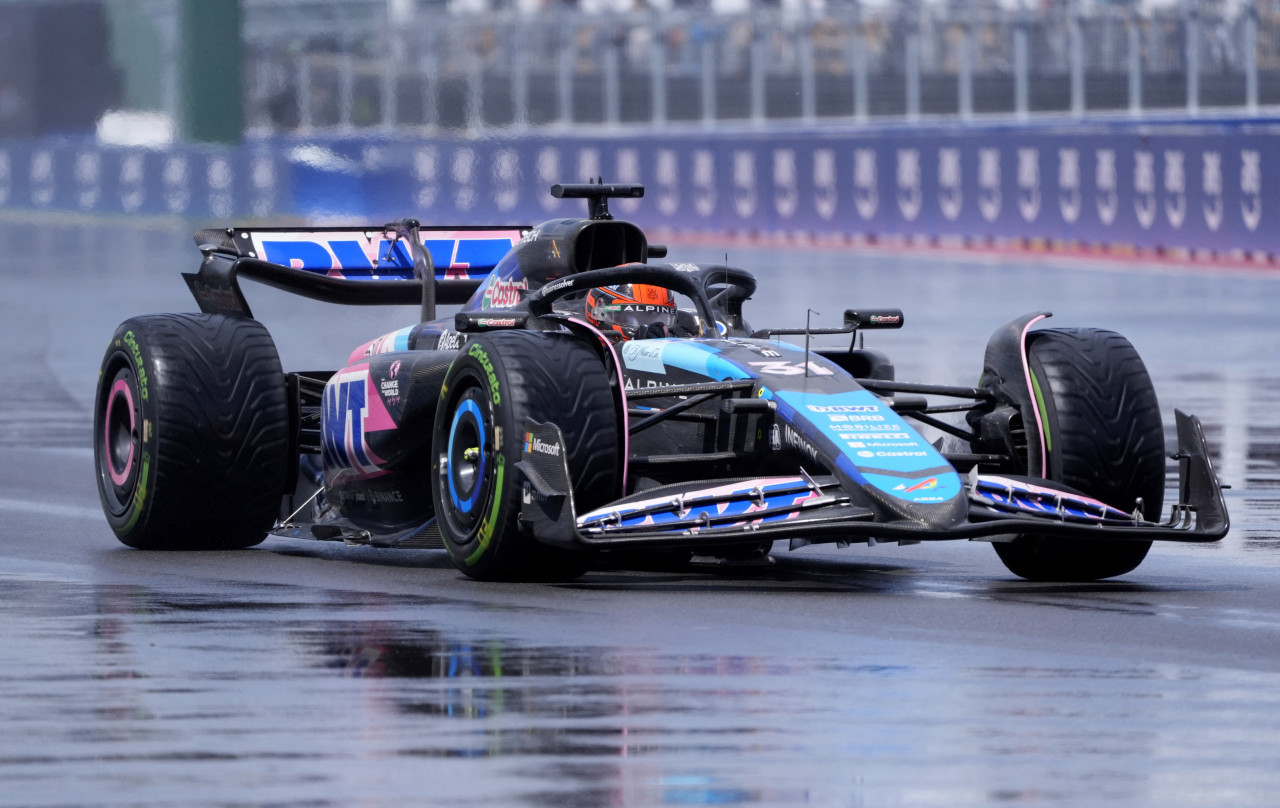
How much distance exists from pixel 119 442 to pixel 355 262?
1.56 meters

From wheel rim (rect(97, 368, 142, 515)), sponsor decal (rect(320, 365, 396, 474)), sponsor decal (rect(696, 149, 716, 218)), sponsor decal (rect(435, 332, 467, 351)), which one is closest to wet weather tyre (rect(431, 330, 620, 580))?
sponsor decal (rect(435, 332, 467, 351))

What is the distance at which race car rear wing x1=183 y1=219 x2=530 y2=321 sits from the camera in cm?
1222

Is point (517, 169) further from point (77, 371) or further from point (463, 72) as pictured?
point (77, 371)

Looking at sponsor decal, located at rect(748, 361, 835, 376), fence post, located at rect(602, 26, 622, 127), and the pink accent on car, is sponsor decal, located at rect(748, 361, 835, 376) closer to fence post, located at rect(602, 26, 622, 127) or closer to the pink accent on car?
the pink accent on car

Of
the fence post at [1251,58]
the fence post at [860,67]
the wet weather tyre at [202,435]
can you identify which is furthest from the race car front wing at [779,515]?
the fence post at [860,67]

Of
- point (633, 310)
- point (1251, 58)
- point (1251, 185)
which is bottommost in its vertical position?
point (633, 310)

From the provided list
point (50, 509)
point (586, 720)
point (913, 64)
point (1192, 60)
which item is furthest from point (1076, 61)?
point (586, 720)

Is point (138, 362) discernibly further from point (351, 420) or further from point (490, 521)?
point (490, 521)

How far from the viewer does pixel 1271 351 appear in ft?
73.1

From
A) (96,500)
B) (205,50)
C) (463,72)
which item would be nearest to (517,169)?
(463,72)

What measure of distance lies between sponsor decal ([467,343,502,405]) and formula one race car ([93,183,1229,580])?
0.01 metres

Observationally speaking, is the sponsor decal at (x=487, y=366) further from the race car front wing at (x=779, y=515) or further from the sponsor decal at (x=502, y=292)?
the sponsor decal at (x=502, y=292)

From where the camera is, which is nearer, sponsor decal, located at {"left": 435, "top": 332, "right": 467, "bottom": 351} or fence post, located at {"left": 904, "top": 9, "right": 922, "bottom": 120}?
sponsor decal, located at {"left": 435, "top": 332, "right": 467, "bottom": 351}

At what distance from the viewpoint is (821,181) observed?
122ft
